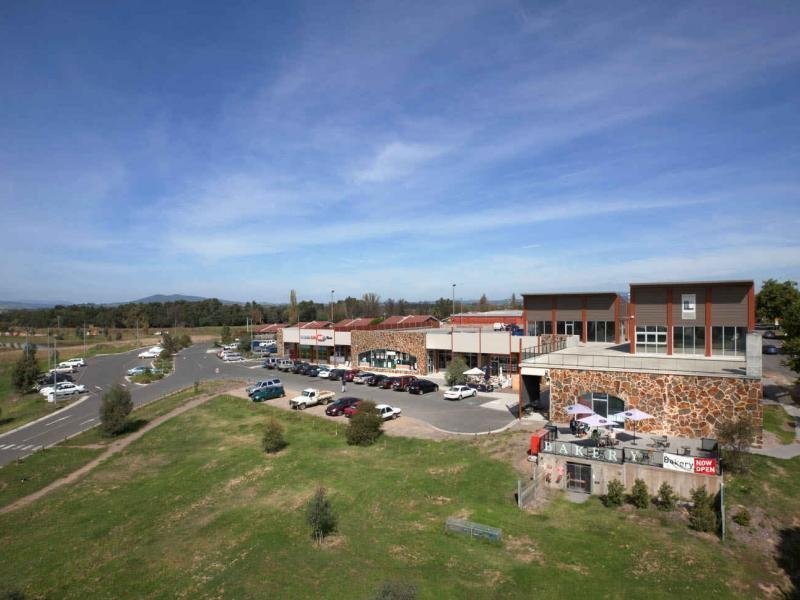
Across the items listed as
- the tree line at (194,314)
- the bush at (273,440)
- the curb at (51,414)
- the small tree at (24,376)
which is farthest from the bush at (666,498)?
the tree line at (194,314)

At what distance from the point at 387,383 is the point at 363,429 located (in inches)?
592

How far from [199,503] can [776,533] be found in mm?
22107

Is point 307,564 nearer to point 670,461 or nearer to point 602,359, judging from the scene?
point 670,461

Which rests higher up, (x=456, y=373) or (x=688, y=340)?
(x=688, y=340)

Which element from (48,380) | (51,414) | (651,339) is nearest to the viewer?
(651,339)

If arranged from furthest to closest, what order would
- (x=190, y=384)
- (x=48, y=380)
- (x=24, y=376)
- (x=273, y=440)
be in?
(x=48, y=380) < (x=24, y=376) < (x=190, y=384) < (x=273, y=440)

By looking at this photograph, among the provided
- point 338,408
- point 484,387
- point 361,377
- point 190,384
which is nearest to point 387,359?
point 361,377

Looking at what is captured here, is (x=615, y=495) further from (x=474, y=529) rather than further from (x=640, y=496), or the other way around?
(x=474, y=529)

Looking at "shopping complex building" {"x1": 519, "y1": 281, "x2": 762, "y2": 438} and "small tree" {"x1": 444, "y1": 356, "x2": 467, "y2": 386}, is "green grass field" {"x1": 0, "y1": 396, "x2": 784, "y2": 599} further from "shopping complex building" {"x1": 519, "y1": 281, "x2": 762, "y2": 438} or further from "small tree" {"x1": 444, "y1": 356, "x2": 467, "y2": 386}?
"small tree" {"x1": 444, "y1": 356, "x2": 467, "y2": 386}

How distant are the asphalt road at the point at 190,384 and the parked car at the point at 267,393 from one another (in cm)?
389

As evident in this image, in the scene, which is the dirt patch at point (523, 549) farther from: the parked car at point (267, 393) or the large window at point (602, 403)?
the parked car at point (267, 393)

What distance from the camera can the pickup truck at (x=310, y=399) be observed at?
117 feet

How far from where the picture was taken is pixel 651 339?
31688 millimetres

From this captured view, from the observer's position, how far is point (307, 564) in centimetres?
1520
